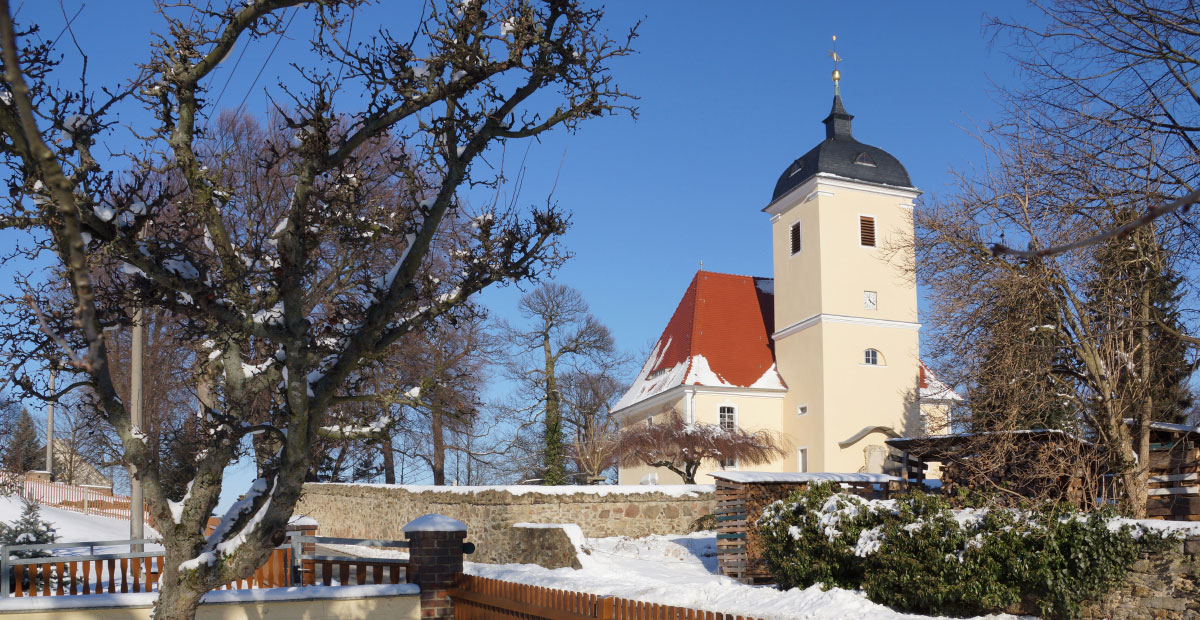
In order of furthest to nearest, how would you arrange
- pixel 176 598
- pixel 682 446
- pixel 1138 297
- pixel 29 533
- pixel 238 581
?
pixel 682 446, pixel 29 533, pixel 1138 297, pixel 238 581, pixel 176 598

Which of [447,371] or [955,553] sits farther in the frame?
[447,371]

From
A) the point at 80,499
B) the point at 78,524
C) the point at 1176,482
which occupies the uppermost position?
the point at 1176,482

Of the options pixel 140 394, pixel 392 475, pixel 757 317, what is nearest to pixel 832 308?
pixel 757 317

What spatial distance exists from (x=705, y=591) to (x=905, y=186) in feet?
88.5

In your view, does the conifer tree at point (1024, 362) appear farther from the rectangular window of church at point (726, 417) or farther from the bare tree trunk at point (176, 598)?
the rectangular window of church at point (726, 417)

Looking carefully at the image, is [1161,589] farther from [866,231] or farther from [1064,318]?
[866,231]

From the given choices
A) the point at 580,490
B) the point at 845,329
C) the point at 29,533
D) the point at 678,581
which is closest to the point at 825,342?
the point at 845,329

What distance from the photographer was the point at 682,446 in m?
29.6

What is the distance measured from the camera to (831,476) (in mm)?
18797

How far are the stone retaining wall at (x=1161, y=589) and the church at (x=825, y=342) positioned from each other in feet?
73.5

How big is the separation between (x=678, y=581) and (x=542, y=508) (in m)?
4.83

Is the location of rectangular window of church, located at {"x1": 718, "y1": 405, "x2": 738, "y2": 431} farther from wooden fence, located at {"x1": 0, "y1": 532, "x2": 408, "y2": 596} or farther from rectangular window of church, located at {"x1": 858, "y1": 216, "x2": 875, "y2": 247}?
wooden fence, located at {"x1": 0, "y1": 532, "x2": 408, "y2": 596}

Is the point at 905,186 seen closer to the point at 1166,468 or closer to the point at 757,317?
Answer: the point at 757,317

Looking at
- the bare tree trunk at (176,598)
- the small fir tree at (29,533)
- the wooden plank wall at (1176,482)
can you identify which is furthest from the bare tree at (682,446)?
the bare tree trunk at (176,598)
